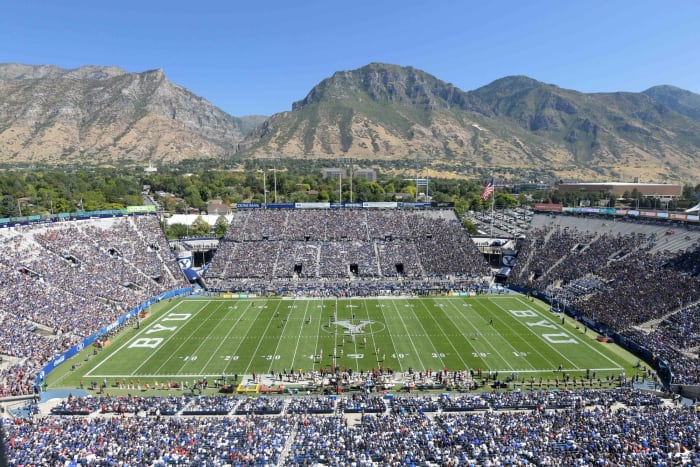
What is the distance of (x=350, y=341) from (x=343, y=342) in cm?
60

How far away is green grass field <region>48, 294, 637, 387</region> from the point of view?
33844 millimetres

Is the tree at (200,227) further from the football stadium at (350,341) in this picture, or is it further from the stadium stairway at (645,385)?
the stadium stairway at (645,385)

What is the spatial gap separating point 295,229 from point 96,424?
47.0 m

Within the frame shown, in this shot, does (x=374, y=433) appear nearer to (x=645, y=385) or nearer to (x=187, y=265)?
(x=645, y=385)

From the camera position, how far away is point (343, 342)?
38281 mm

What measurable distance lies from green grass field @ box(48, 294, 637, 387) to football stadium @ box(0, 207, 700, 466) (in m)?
0.25

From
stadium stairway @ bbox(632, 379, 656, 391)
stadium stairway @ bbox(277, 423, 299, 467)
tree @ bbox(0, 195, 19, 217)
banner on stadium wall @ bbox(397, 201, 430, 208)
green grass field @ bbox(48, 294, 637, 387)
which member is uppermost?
banner on stadium wall @ bbox(397, 201, 430, 208)

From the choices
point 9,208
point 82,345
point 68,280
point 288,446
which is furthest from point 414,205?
point 9,208

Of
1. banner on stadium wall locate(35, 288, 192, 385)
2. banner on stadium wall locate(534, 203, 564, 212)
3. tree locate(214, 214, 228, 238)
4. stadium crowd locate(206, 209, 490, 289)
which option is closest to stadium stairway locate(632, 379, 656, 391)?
stadium crowd locate(206, 209, 490, 289)

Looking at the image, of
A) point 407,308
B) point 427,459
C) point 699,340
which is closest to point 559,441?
point 427,459

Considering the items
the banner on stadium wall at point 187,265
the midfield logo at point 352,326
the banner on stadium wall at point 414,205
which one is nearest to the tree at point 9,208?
the banner on stadium wall at point 187,265

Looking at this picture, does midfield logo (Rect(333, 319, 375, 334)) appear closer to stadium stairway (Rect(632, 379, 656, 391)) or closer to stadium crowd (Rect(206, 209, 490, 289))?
stadium crowd (Rect(206, 209, 490, 289))

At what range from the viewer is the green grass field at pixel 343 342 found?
33844 mm

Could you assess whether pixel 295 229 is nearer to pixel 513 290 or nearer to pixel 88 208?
pixel 513 290
